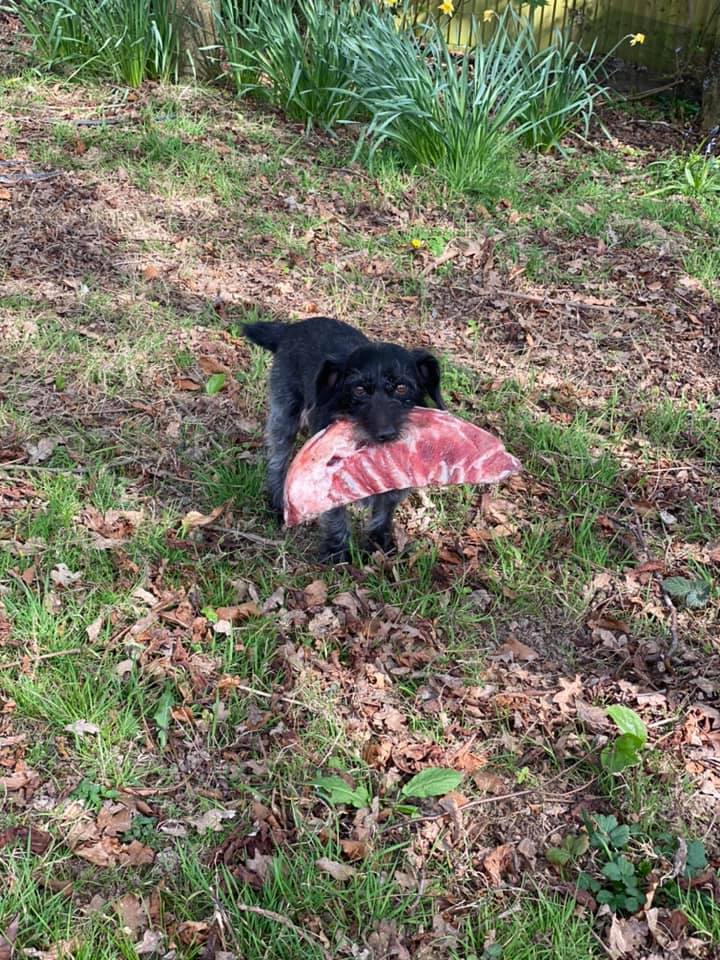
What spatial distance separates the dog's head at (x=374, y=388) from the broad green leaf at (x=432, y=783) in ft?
4.07

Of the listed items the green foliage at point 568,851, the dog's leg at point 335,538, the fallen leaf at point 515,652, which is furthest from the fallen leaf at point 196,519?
the green foliage at point 568,851

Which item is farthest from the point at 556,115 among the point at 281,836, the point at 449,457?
the point at 281,836

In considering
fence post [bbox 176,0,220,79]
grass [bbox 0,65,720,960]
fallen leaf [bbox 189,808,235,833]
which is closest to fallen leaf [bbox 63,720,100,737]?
grass [bbox 0,65,720,960]

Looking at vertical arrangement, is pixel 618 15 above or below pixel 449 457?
above

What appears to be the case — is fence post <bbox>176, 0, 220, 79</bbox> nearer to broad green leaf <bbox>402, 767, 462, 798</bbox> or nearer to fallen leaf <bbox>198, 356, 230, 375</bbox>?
fallen leaf <bbox>198, 356, 230, 375</bbox>

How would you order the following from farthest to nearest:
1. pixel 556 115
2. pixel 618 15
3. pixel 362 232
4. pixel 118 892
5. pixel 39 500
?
pixel 618 15 < pixel 556 115 < pixel 362 232 < pixel 39 500 < pixel 118 892

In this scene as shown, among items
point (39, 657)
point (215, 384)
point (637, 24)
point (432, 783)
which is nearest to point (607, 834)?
point (432, 783)

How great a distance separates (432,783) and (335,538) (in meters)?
1.27

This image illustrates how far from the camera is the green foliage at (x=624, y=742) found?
3.08 metres

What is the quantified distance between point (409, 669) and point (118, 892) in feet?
4.28

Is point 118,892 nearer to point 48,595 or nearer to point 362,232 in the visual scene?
point 48,595

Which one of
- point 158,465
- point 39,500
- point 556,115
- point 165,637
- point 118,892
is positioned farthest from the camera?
point 556,115

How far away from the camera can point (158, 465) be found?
4527 millimetres

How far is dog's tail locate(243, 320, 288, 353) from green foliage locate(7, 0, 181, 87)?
4.17 meters
